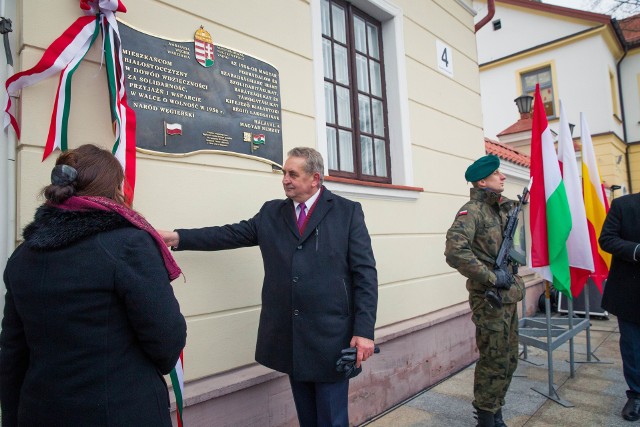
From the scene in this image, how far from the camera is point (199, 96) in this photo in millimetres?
2627

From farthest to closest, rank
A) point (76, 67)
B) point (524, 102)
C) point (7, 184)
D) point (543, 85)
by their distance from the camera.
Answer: point (543, 85), point (524, 102), point (76, 67), point (7, 184)

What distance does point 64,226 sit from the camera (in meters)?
1.38

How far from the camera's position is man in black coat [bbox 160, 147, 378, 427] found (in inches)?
88.8

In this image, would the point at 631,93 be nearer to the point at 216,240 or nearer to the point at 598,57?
the point at 598,57

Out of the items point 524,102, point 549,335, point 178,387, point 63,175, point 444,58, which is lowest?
point 549,335

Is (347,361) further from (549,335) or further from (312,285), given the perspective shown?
(549,335)

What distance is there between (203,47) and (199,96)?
0.32 meters

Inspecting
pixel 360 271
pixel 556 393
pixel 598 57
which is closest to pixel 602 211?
pixel 556 393

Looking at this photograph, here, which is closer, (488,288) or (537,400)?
(488,288)

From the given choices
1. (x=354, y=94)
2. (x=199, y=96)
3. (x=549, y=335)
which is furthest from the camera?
(x=354, y=94)

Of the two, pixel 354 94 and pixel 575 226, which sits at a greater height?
pixel 354 94

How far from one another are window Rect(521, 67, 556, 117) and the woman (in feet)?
55.6

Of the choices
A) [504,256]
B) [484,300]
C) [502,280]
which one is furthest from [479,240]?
[484,300]

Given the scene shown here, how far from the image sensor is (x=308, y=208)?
2.47 metres
